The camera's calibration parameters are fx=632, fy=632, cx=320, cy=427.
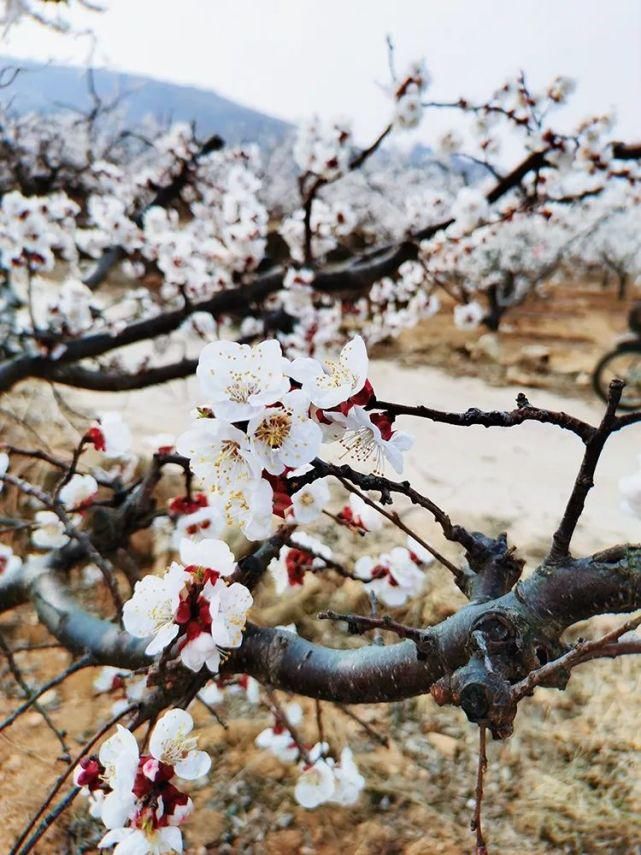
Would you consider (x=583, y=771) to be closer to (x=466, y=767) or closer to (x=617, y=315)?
(x=466, y=767)

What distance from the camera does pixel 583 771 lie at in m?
1.71

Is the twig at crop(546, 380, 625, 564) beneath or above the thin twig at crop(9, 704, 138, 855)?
above

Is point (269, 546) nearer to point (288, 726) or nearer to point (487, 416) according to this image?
point (288, 726)

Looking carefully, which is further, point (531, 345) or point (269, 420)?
point (531, 345)

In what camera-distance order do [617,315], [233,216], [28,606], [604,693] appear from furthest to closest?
[617,315] → [233,216] → [28,606] → [604,693]

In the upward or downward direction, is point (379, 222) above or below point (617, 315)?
above

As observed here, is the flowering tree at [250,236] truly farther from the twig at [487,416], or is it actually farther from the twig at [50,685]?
the twig at [487,416]

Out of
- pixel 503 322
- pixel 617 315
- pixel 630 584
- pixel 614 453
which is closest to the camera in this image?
pixel 630 584

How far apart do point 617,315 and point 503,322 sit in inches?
100

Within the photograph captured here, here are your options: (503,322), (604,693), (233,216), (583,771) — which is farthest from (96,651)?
(503,322)

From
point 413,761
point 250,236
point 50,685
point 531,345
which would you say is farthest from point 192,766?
point 531,345

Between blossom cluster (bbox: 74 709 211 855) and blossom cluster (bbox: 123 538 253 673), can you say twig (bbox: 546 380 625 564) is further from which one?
blossom cluster (bbox: 74 709 211 855)

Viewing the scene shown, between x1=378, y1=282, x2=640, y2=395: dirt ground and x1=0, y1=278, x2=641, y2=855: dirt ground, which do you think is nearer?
x1=0, y1=278, x2=641, y2=855: dirt ground

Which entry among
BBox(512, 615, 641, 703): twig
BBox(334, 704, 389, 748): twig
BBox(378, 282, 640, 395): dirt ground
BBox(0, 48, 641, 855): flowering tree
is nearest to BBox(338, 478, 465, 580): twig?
BBox(0, 48, 641, 855): flowering tree
